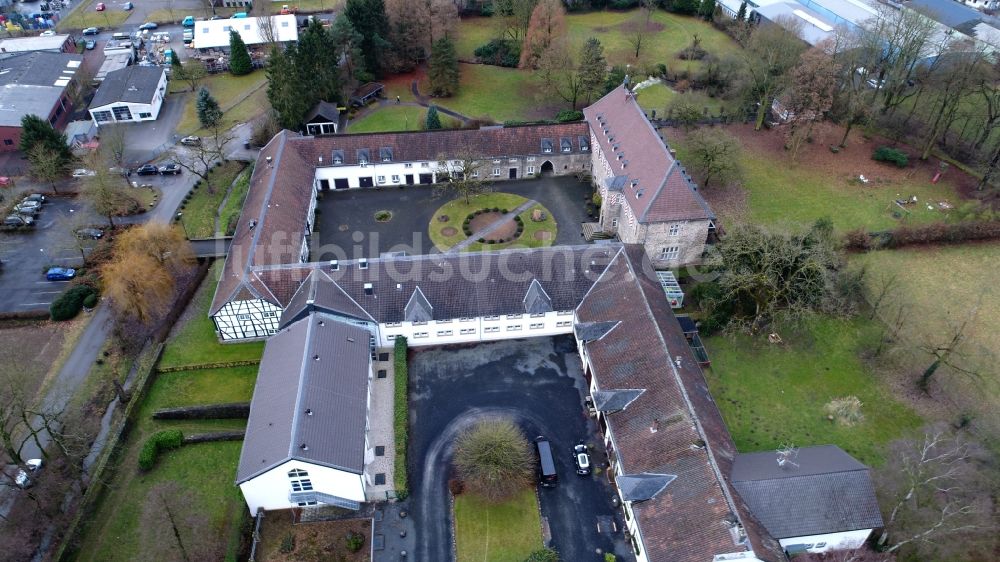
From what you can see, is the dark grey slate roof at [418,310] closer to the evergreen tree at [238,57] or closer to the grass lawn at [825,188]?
the grass lawn at [825,188]

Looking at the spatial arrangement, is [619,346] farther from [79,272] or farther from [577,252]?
[79,272]

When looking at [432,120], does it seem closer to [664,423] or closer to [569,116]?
[569,116]

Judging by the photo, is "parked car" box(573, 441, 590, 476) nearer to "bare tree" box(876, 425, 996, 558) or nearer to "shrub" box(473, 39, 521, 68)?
"bare tree" box(876, 425, 996, 558)

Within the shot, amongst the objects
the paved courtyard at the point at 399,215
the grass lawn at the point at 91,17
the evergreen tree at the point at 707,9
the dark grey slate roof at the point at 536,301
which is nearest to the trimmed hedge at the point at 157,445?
the paved courtyard at the point at 399,215

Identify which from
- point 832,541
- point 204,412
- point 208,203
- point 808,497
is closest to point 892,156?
point 808,497

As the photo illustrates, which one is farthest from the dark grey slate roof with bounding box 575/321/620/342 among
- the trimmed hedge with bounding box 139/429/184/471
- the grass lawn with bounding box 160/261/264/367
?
the trimmed hedge with bounding box 139/429/184/471

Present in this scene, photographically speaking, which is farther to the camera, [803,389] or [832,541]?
[803,389]

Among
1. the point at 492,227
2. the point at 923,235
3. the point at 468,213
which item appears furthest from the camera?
the point at 468,213
